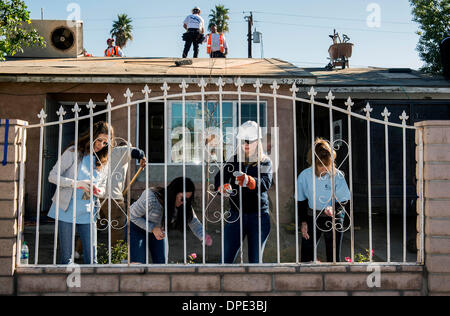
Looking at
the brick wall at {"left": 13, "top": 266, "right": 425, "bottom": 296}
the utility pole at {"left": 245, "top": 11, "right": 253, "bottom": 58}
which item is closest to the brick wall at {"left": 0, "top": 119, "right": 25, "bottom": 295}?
the brick wall at {"left": 13, "top": 266, "right": 425, "bottom": 296}

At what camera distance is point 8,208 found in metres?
3.20

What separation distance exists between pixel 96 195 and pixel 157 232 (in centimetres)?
64

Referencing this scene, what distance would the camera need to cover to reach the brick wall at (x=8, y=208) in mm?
3180

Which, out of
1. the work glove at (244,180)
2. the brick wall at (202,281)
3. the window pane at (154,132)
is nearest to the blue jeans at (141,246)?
the brick wall at (202,281)

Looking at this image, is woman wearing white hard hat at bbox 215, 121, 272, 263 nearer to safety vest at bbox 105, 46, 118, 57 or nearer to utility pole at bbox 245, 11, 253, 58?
safety vest at bbox 105, 46, 118, 57

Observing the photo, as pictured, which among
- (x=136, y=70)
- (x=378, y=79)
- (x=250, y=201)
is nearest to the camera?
(x=250, y=201)

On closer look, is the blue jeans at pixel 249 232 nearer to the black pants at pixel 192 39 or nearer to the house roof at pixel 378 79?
the house roof at pixel 378 79

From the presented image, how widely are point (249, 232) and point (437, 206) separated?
1.63 meters

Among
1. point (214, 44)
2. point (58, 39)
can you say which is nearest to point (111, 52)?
point (58, 39)

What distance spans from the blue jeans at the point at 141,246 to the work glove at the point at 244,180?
989mm

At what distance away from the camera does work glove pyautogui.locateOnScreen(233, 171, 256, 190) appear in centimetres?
346

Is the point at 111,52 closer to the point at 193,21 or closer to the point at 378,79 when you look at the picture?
the point at 193,21

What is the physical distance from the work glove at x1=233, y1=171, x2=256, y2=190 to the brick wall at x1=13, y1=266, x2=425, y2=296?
726mm

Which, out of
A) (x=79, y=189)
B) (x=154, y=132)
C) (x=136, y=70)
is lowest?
(x=79, y=189)
